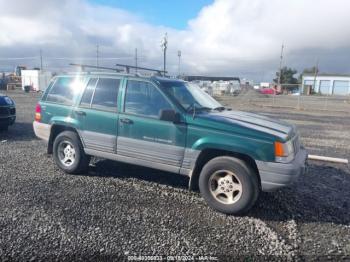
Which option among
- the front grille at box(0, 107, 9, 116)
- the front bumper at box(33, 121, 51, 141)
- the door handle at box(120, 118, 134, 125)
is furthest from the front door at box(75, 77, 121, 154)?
the front grille at box(0, 107, 9, 116)

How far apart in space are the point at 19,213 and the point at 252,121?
348 centimetres

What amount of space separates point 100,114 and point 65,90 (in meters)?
1.09

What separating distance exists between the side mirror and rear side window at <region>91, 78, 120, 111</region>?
42.1 inches

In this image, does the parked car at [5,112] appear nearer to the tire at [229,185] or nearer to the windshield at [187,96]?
the windshield at [187,96]

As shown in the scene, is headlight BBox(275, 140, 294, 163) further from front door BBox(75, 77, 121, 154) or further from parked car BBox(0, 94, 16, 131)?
parked car BBox(0, 94, 16, 131)

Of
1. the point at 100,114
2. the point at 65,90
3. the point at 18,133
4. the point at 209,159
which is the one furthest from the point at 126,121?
the point at 18,133

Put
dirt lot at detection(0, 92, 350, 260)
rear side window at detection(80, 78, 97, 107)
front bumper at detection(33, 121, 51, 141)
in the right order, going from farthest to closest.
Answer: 1. front bumper at detection(33, 121, 51, 141)
2. rear side window at detection(80, 78, 97, 107)
3. dirt lot at detection(0, 92, 350, 260)

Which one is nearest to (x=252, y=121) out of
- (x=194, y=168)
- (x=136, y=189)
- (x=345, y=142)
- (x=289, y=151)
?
(x=289, y=151)

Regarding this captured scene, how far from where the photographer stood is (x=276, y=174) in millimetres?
3951

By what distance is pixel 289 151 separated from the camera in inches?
160

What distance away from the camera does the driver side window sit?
15.4ft

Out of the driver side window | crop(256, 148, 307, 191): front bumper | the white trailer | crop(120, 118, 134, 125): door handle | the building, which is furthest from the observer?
the building

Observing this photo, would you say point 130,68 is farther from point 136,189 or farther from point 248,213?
point 248,213

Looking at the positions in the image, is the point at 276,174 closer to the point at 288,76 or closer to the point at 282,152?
the point at 282,152
